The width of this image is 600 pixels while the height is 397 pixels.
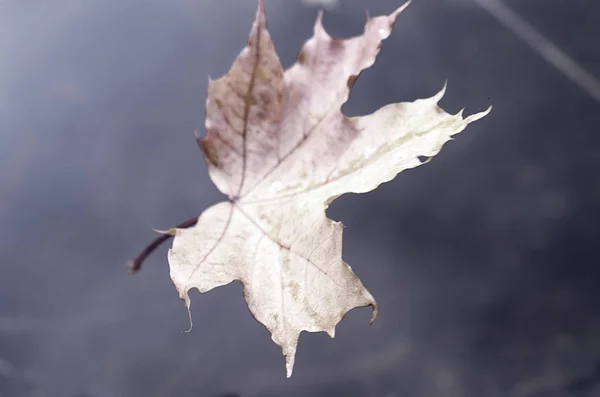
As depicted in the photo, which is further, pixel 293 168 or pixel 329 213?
pixel 329 213

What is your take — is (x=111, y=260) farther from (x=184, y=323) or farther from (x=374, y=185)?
(x=374, y=185)

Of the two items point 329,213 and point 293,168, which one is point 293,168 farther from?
point 329,213

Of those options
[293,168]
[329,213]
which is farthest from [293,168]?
[329,213]

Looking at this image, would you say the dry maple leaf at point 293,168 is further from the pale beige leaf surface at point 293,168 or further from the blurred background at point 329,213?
the blurred background at point 329,213

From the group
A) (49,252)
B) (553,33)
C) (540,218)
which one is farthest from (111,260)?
(553,33)

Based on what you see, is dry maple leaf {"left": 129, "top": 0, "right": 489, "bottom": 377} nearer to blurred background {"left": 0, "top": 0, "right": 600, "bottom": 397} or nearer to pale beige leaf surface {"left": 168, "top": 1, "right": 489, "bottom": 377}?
pale beige leaf surface {"left": 168, "top": 1, "right": 489, "bottom": 377}

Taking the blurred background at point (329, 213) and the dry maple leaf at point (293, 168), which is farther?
the blurred background at point (329, 213)

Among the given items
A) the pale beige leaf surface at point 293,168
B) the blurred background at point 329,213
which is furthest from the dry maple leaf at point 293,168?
the blurred background at point 329,213
